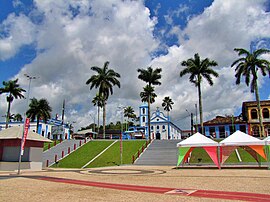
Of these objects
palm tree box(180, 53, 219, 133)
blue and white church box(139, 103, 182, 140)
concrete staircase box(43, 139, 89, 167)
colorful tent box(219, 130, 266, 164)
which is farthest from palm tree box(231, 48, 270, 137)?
blue and white church box(139, 103, 182, 140)

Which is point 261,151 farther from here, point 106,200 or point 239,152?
point 106,200

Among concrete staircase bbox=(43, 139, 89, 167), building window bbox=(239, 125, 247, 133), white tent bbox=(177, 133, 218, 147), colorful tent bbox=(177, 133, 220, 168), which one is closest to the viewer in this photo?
colorful tent bbox=(177, 133, 220, 168)

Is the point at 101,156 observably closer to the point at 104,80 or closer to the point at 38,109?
the point at 104,80

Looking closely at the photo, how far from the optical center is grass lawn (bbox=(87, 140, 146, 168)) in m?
28.3

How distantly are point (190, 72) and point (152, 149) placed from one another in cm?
1533

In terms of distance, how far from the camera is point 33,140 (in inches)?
961

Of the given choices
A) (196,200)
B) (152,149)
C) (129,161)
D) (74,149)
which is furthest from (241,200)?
(74,149)

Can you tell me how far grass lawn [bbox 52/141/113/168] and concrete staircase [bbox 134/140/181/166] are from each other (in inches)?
240

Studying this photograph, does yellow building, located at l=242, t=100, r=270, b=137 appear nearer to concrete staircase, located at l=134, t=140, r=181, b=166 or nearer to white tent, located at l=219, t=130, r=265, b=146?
concrete staircase, located at l=134, t=140, r=181, b=166

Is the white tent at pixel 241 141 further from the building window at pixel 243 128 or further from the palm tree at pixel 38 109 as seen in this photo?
the palm tree at pixel 38 109

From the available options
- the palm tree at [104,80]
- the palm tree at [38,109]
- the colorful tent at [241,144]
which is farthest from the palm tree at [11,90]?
the colorful tent at [241,144]

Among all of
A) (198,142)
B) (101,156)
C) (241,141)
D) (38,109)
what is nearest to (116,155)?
(101,156)

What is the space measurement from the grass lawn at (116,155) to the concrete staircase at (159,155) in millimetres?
1570

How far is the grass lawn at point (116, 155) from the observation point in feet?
92.8
